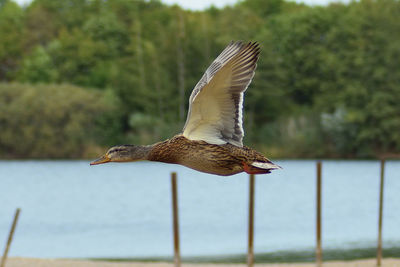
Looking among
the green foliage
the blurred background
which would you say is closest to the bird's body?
the blurred background

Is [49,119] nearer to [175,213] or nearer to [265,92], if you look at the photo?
[265,92]

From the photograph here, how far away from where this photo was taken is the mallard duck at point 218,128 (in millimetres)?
5820

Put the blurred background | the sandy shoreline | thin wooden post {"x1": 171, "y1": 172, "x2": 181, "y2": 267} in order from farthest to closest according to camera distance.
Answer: the blurred background
the sandy shoreline
thin wooden post {"x1": 171, "y1": 172, "x2": 181, "y2": 267}

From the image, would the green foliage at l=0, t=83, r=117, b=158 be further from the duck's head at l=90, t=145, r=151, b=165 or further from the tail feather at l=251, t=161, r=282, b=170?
the tail feather at l=251, t=161, r=282, b=170

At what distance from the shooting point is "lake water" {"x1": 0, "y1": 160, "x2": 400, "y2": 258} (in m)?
21.8

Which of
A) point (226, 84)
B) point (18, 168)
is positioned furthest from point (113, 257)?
point (18, 168)

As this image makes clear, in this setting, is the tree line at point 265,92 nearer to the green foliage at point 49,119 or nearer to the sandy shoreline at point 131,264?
the green foliage at point 49,119

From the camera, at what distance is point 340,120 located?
141 feet

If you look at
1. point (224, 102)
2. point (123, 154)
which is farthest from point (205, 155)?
point (123, 154)

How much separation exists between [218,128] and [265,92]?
39.3 m

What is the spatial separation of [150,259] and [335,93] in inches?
1080

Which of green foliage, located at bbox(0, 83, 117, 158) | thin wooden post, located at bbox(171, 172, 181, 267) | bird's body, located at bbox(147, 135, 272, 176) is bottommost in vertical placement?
thin wooden post, located at bbox(171, 172, 181, 267)

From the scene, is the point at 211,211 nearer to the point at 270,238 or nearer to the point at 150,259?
the point at 270,238

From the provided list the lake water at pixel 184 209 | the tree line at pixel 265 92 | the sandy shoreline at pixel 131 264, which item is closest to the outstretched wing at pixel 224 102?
the sandy shoreline at pixel 131 264
